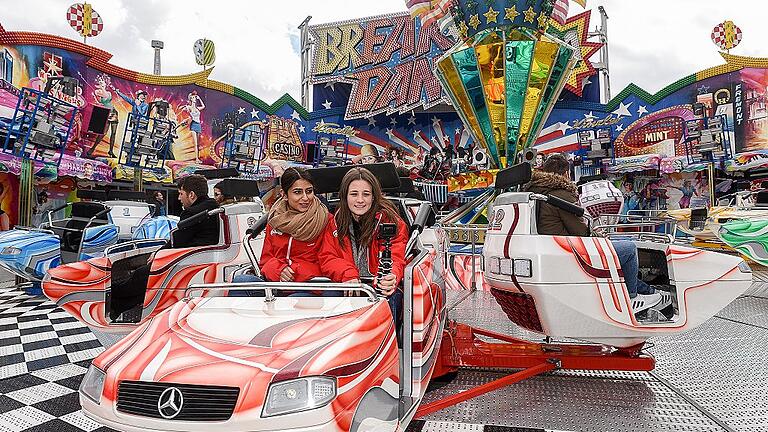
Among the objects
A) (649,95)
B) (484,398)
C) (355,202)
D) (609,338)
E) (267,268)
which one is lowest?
(484,398)

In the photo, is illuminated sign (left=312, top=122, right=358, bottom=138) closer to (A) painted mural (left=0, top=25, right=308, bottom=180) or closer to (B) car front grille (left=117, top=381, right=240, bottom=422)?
(A) painted mural (left=0, top=25, right=308, bottom=180)

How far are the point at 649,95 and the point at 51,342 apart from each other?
1715cm

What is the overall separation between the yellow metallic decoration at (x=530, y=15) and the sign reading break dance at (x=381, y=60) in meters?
7.91

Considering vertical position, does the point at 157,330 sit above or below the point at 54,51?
below

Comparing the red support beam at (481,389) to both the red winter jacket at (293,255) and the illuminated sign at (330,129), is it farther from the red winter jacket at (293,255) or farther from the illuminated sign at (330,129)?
the illuminated sign at (330,129)

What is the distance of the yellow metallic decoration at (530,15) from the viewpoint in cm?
998

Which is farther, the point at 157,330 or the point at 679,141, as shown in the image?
the point at 679,141

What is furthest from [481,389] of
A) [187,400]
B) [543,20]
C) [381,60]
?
[381,60]

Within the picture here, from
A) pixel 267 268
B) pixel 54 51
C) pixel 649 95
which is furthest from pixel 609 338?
pixel 649 95

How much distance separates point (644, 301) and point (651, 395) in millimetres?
499

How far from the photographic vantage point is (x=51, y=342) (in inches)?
154

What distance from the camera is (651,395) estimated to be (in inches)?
103

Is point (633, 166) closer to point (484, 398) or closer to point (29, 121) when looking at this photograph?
point (484, 398)

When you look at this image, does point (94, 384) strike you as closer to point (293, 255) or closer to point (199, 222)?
point (293, 255)
